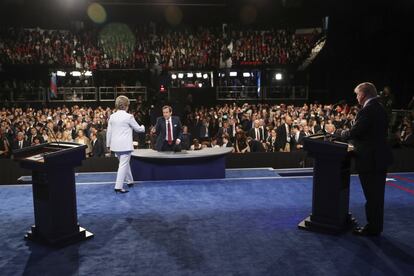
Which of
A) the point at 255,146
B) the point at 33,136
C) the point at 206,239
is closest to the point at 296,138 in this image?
the point at 255,146

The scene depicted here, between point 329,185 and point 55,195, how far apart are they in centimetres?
275

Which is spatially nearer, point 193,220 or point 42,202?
point 42,202

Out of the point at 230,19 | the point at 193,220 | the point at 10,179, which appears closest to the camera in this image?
the point at 193,220

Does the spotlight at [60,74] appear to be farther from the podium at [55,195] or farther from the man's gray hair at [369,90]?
the man's gray hair at [369,90]

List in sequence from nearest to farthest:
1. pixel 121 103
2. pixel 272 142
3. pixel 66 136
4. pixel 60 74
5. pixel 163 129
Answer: pixel 121 103 → pixel 163 129 → pixel 66 136 → pixel 272 142 → pixel 60 74

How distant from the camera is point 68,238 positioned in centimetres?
404

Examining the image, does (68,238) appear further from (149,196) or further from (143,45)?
(143,45)

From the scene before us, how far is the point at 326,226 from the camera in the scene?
168 inches

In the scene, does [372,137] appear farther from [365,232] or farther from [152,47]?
[152,47]

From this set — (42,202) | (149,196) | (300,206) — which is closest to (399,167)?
(300,206)

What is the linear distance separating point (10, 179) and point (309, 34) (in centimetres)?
1861

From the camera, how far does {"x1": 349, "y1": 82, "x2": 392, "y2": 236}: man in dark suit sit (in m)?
4.00

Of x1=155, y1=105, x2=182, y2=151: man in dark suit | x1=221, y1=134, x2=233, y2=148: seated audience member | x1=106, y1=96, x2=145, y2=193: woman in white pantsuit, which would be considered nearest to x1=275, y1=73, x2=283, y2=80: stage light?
x1=221, y1=134, x2=233, y2=148: seated audience member

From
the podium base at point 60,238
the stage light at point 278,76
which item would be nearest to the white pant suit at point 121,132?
the podium base at point 60,238
